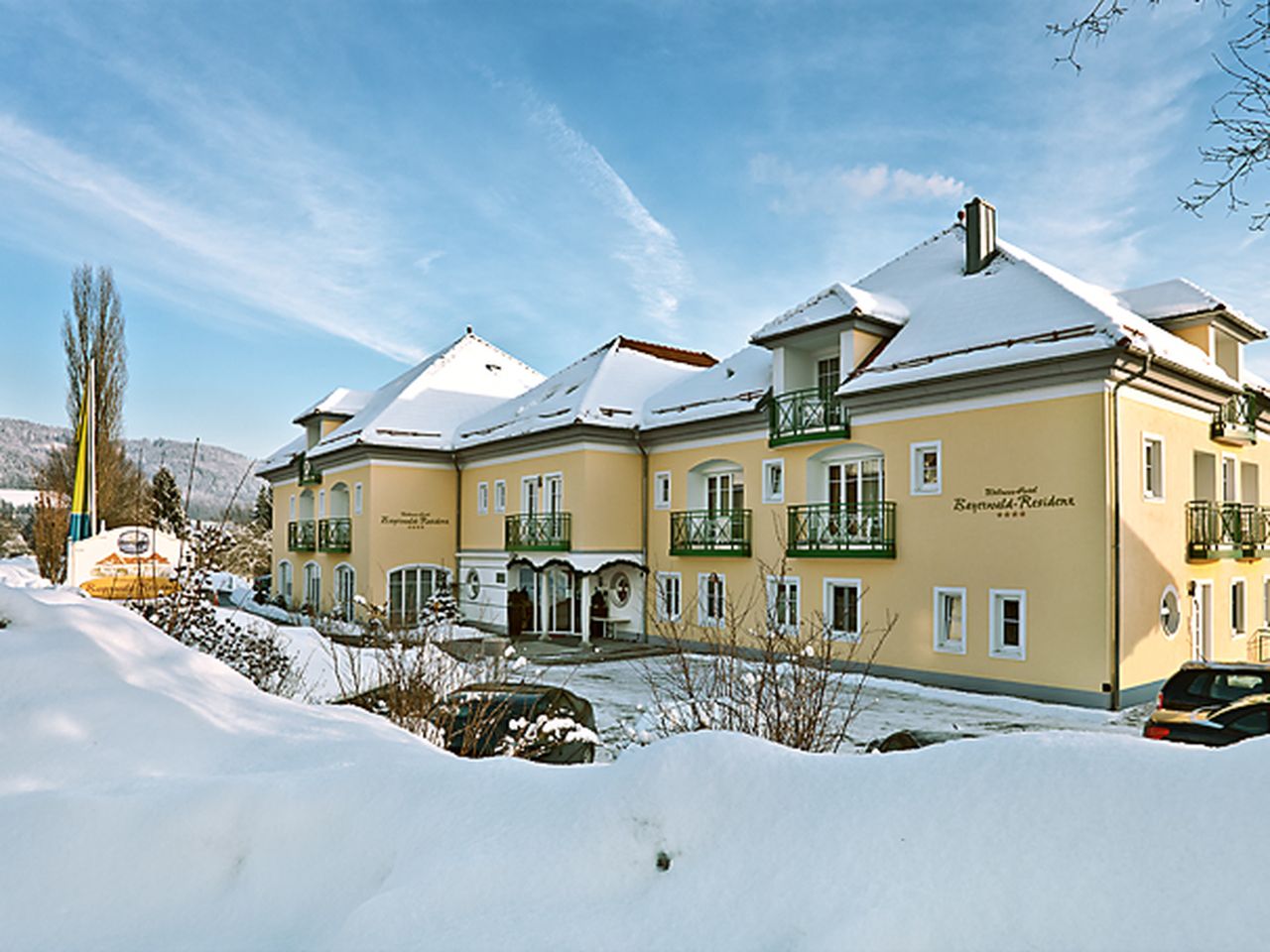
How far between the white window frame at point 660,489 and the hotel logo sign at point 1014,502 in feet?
29.1

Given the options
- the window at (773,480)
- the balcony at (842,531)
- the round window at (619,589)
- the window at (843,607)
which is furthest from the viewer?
the round window at (619,589)

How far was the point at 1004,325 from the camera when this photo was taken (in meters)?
15.5

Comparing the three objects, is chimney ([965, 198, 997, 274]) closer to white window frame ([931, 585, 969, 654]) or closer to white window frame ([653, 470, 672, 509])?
white window frame ([931, 585, 969, 654])

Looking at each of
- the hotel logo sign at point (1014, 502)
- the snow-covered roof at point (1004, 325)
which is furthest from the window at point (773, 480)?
the hotel logo sign at point (1014, 502)

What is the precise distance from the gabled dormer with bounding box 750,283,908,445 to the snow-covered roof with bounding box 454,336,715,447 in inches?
184

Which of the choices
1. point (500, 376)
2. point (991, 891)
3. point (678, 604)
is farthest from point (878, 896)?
point (500, 376)

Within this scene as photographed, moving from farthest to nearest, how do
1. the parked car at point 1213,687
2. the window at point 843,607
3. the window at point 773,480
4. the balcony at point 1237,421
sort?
the window at point 773,480 → the window at point 843,607 → the balcony at point 1237,421 → the parked car at point 1213,687

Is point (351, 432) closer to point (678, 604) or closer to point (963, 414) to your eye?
point (678, 604)

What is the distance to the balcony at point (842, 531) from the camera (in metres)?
16.9

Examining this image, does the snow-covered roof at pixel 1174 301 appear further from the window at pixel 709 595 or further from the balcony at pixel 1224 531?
the window at pixel 709 595

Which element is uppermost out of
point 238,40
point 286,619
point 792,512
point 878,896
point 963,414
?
point 238,40

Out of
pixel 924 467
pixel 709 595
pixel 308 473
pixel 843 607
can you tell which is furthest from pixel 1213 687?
pixel 308 473

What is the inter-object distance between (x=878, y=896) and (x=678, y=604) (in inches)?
792

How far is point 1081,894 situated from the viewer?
75.3 inches
